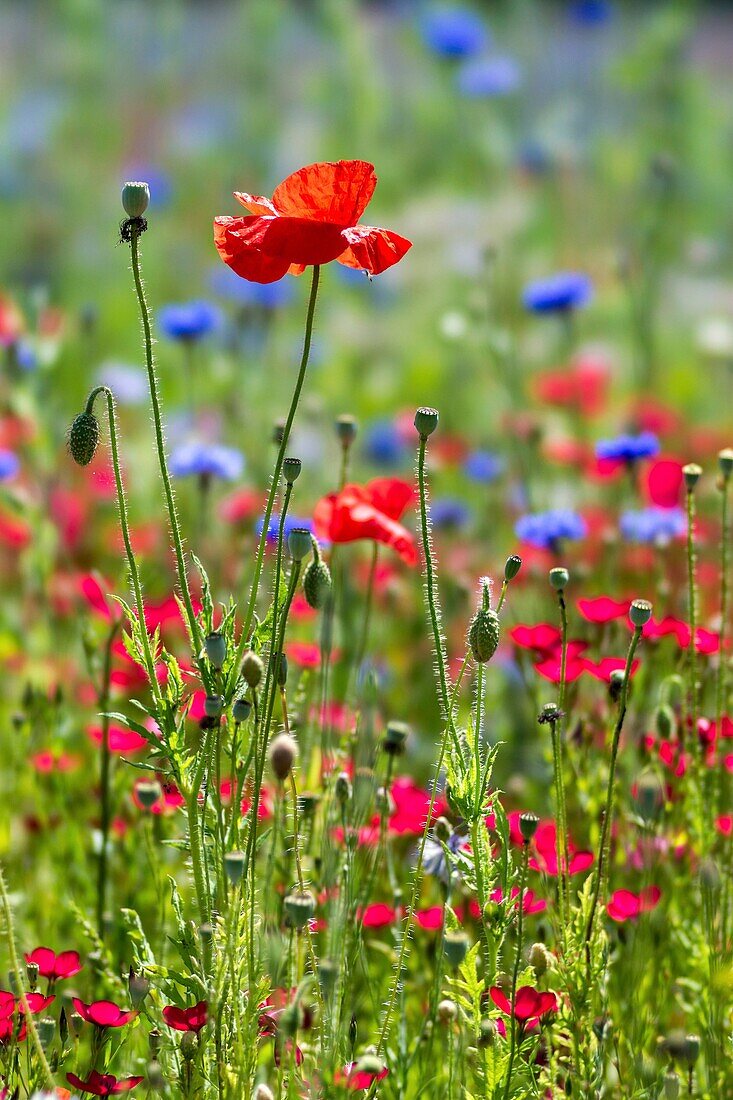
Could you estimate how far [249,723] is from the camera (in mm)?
1127

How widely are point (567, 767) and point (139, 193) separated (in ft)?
2.70

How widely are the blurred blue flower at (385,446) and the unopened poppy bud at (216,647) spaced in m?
2.28

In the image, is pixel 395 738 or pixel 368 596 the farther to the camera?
pixel 368 596

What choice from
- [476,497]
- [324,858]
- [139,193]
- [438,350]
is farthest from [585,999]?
[438,350]

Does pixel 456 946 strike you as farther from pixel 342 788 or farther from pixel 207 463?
pixel 207 463

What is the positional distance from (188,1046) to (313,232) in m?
0.58

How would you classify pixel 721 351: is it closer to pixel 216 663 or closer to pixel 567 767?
pixel 567 767

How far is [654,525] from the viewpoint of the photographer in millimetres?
1865

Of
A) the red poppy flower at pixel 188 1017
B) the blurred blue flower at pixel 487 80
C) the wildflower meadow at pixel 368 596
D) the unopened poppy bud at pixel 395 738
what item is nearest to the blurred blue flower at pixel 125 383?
the wildflower meadow at pixel 368 596

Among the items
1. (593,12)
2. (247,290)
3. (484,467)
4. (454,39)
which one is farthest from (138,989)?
(593,12)

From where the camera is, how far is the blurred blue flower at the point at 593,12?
18.7ft

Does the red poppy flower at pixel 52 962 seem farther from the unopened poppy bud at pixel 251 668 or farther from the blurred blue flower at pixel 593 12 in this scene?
the blurred blue flower at pixel 593 12

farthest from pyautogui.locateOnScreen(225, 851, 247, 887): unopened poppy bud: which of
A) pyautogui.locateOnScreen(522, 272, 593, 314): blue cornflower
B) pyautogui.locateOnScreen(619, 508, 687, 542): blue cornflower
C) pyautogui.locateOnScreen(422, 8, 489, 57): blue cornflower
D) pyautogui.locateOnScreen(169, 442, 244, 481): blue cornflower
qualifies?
pyautogui.locateOnScreen(422, 8, 489, 57): blue cornflower

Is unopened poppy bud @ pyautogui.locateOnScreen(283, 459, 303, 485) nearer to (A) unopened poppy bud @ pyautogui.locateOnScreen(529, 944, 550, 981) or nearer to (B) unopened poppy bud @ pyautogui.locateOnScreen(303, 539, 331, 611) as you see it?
(B) unopened poppy bud @ pyautogui.locateOnScreen(303, 539, 331, 611)
